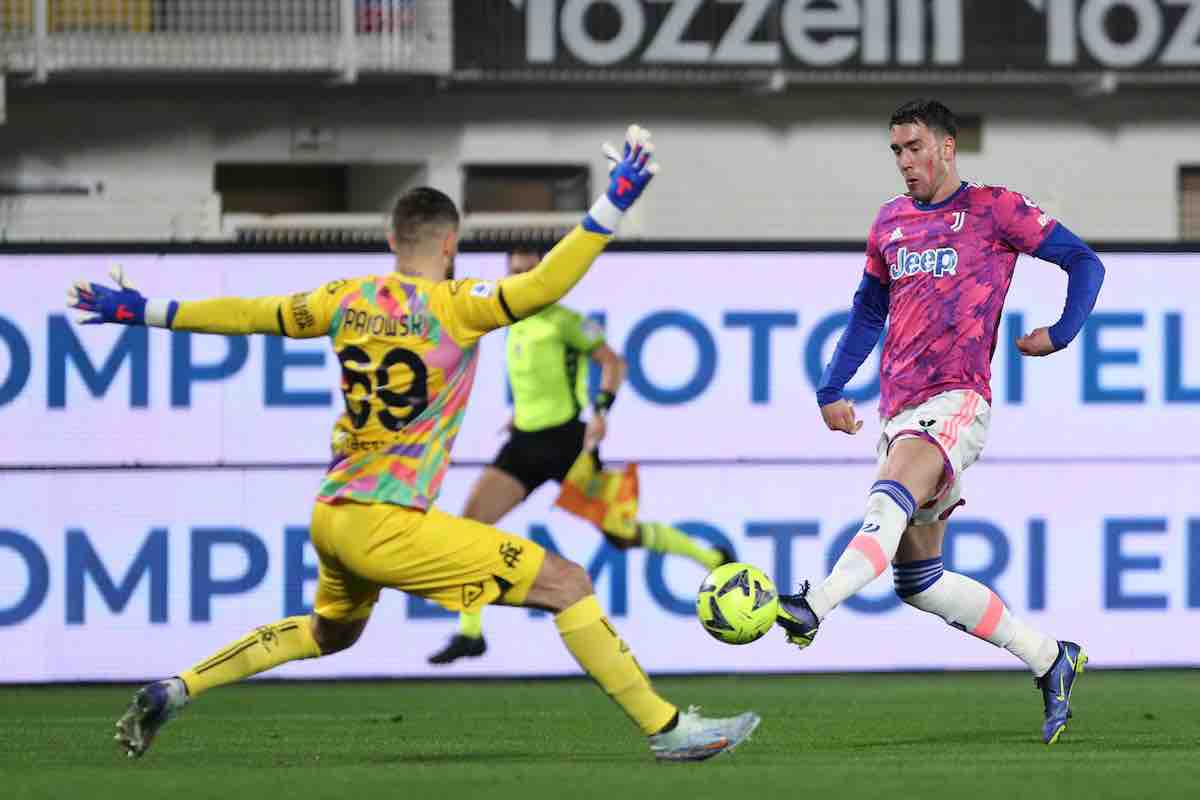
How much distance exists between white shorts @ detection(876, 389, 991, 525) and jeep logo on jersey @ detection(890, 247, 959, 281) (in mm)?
407

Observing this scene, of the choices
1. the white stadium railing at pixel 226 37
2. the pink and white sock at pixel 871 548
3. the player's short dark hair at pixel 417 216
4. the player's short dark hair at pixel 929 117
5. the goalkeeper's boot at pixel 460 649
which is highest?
the white stadium railing at pixel 226 37

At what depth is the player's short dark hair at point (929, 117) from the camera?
7980 millimetres

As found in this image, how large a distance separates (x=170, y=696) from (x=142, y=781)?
1.50ft

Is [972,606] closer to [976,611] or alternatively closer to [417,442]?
[976,611]

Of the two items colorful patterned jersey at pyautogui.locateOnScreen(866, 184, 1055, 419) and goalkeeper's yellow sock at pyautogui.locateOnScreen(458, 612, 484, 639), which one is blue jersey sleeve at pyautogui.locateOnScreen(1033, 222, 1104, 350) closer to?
colorful patterned jersey at pyautogui.locateOnScreen(866, 184, 1055, 419)

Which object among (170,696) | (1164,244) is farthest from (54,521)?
(1164,244)

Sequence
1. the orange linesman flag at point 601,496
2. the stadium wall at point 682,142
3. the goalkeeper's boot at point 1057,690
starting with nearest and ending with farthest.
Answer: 1. the goalkeeper's boot at point 1057,690
2. the orange linesman flag at point 601,496
3. the stadium wall at point 682,142

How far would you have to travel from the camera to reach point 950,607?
834 cm

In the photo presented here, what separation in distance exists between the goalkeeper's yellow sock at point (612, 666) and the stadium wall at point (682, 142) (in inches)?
679

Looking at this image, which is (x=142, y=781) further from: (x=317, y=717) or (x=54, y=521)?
(x=54, y=521)

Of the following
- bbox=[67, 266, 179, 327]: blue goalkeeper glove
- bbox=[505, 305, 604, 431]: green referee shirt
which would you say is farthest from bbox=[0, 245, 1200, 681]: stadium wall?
bbox=[67, 266, 179, 327]: blue goalkeeper glove

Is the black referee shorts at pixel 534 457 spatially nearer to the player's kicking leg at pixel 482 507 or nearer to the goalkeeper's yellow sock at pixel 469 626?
the player's kicking leg at pixel 482 507

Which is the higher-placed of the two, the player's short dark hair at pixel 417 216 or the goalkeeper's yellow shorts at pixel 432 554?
the player's short dark hair at pixel 417 216

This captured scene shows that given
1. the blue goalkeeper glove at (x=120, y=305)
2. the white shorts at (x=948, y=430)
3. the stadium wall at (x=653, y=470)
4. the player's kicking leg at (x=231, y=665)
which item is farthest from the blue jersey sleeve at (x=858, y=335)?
the stadium wall at (x=653, y=470)
